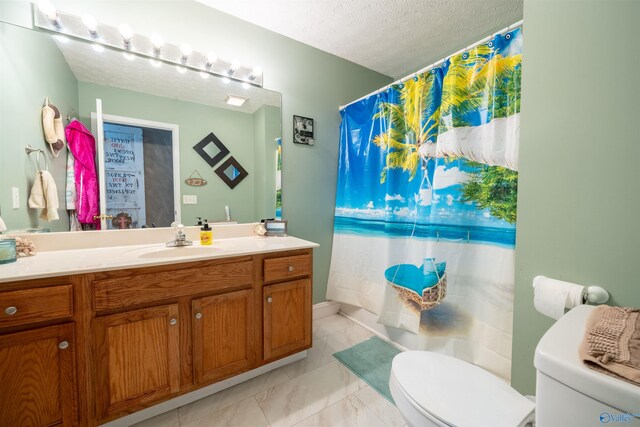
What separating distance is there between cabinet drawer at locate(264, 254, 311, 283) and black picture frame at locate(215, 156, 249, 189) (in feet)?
2.39

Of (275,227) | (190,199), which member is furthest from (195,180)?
(275,227)

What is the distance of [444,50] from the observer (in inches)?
88.0

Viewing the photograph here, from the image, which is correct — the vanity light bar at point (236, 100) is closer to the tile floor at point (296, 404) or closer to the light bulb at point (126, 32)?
the light bulb at point (126, 32)

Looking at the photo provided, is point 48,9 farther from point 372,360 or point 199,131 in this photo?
point 372,360

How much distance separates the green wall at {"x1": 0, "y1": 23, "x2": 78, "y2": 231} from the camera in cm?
123

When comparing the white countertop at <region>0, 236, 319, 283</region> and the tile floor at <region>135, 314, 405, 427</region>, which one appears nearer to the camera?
the white countertop at <region>0, 236, 319, 283</region>

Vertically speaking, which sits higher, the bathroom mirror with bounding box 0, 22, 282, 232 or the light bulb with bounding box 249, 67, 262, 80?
the light bulb with bounding box 249, 67, 262, 80

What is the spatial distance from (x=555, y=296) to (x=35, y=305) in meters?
1.94

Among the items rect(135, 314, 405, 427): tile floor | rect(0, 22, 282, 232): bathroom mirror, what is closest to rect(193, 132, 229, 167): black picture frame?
rect(0, 22, 282, 232): bathroom mirror

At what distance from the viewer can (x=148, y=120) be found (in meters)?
1.60

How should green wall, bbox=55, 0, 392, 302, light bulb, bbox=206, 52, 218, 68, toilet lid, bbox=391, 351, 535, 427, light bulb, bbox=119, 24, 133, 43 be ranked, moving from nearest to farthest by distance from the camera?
1. toilet lid, bbox=391, 351, 535, 427
2. light bulb, bbox=119, 24, 133, 43
3. green wall, bbox=55, 0, 392, 302
4. light bulb, bbox=206, 52, 218, 68

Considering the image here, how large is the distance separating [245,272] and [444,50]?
2.50m

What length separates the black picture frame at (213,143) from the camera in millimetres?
1764

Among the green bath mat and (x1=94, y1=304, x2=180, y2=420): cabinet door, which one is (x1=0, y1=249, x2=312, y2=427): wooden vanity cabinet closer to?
(x1=94, y1=304, x2=180, y2=420): cabinet door
